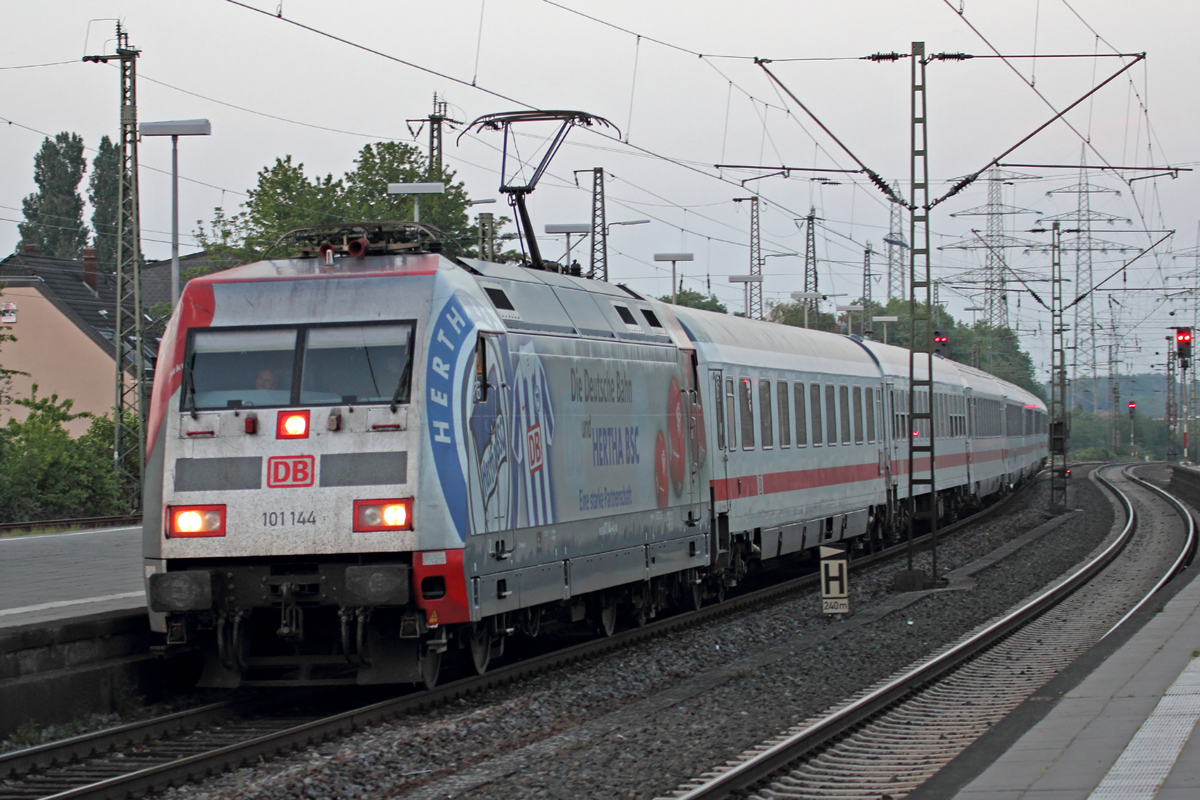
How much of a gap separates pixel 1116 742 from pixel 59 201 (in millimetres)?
81613

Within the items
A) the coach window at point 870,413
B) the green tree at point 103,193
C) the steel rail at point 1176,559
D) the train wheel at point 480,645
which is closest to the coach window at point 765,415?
the steel rail at point 1176,559

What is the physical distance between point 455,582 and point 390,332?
75.6 inches

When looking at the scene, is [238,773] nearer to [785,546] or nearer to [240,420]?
[240,420]

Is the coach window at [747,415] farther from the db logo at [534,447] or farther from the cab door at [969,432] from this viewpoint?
the cab door at [969,432]

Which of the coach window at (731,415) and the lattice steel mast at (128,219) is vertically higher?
the lattice steel mast at (128,219)

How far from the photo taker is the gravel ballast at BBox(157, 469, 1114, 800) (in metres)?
8.29

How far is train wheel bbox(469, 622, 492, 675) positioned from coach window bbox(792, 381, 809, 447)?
906 centimetres

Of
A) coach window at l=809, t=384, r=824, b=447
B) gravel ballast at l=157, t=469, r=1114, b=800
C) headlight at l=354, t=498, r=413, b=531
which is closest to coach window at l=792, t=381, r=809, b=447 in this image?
coach window at l=809, t=384, r=824, b=447

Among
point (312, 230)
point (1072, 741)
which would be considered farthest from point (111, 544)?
point (1072, 741)

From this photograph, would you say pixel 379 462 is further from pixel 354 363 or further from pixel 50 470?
pixel 50 470

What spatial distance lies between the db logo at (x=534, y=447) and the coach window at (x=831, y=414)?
10.2m

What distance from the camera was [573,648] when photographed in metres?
13.1

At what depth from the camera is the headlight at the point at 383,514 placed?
392 inches

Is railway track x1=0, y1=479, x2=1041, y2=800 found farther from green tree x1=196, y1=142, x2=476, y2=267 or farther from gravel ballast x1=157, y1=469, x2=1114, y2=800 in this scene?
green tree x1=196, y1=142, x2=476, y2=267
